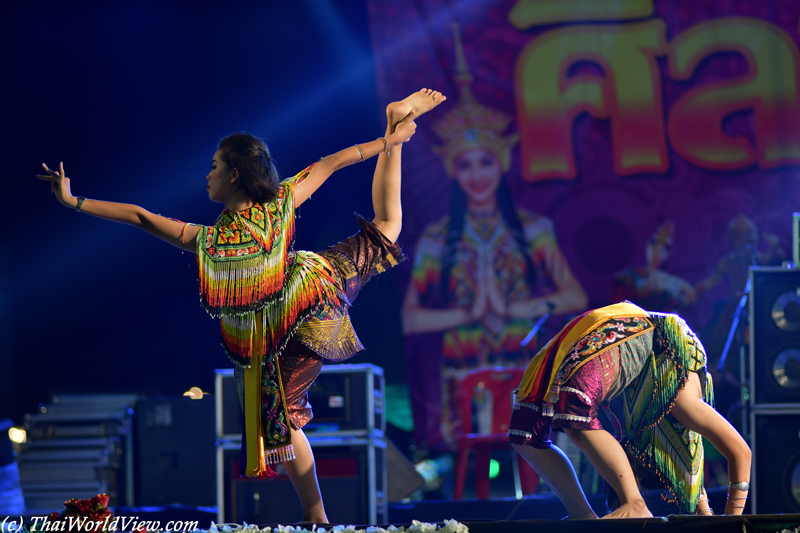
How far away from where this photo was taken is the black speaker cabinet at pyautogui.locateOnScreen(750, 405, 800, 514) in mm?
3832

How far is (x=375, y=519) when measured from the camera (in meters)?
4.09

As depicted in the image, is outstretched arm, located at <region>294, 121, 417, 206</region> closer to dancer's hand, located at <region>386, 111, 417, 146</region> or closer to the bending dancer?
dancer's hand, located at <region>386, 111, 417, 146</region>

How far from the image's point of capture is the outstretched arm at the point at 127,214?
252 centimetres

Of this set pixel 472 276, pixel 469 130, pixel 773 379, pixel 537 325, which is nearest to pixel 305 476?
pixel 773 379

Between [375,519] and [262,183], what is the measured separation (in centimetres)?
215

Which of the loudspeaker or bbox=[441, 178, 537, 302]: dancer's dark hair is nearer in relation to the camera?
the loudspeaker

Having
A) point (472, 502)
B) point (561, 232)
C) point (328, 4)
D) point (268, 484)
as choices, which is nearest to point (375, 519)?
point (268, 484)

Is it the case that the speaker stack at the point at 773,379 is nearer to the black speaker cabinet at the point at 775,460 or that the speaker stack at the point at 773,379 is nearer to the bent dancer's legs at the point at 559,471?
the black speaker cabinet at the point at 775,460

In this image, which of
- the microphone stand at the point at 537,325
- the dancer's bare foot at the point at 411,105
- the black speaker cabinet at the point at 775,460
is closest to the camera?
the dancer's bare foot at the point at 411,105

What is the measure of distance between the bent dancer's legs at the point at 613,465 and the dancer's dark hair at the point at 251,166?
1247 millimetres

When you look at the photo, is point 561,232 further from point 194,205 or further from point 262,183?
point 262,183

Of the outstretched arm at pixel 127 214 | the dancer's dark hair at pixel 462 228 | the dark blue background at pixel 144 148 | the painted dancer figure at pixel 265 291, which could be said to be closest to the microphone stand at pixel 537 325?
the dancer's dark hair at pixel 462 228

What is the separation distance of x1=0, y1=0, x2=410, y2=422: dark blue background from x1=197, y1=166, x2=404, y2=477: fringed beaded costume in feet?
10.5

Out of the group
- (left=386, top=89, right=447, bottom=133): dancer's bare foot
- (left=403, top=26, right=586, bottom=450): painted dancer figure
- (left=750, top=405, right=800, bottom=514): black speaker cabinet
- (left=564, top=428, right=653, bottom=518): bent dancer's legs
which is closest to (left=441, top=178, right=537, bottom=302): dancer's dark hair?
(left=403, top=26, right=586, bottom=450): painted dancer figure
